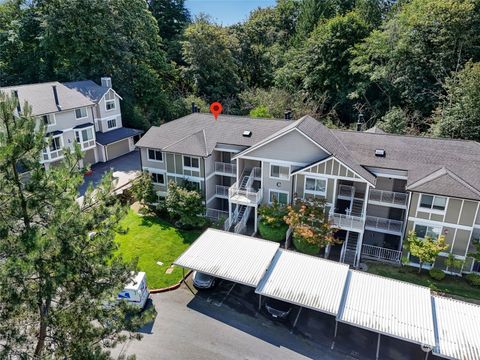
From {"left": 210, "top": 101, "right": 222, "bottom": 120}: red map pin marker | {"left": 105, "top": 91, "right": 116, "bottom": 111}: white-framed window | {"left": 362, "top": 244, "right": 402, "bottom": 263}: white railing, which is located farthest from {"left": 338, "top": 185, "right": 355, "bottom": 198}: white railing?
{"left": 105, "top": 91, "right": 116, "bottom": 111}: white-framed window

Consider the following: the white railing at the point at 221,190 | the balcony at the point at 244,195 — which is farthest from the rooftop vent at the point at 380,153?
the white railing at the point at 221,190

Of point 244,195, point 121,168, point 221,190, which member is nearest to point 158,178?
point 221,190

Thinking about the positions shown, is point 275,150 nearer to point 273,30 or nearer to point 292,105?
point 292,105

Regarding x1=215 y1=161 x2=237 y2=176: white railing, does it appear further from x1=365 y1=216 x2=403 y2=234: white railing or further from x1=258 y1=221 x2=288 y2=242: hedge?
x1=365 y1=216 x2=403 y2=234: white railing

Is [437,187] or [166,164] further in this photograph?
[166,164]

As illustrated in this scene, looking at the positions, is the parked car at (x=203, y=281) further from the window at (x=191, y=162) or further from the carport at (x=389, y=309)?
the window at (x=191, y=162)

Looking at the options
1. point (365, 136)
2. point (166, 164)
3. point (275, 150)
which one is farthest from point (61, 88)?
point (365, 136)

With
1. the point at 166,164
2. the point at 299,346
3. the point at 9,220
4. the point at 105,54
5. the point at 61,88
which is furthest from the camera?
the point at 105,54
